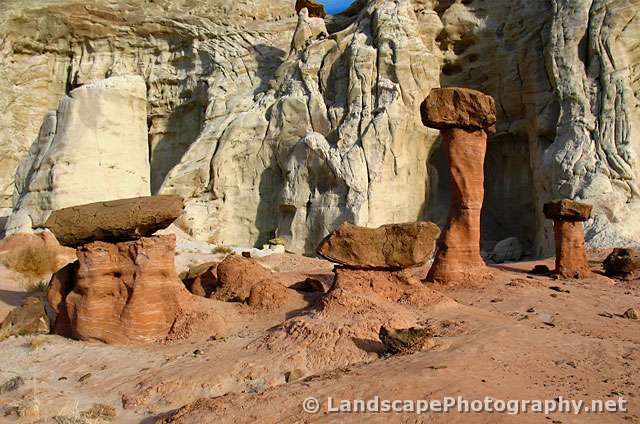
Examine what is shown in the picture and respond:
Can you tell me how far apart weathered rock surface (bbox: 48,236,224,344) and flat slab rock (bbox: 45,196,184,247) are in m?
0.14

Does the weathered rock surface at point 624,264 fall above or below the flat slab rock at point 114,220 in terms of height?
below

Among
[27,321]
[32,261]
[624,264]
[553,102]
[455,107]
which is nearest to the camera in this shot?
[27,321]

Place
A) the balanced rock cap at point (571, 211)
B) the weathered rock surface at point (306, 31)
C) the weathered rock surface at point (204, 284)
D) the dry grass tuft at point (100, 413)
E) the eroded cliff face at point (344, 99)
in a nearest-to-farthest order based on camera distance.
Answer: the dry grass tuft at point (100, 413), the weathered rock surface at point (204, 284), the balanced rock cap at point (571, 211), the eroded cliff face at point (344, 99), the weathered rock surface at point (306, 31)

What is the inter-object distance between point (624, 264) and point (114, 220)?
9243 millimetres

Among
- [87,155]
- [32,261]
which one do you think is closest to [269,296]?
[32,261]

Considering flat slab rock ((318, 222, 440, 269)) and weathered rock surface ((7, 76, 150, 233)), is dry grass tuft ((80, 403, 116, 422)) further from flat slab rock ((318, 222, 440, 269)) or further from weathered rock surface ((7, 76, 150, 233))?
weathered rock surface ((7, 76, 150, 233))

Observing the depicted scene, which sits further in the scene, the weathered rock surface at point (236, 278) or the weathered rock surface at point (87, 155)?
the weathered rock surface at point (87, 155)

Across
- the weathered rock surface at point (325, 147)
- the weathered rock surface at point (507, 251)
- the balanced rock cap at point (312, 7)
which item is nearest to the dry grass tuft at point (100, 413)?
the weathered rock surface at point (325, 147)

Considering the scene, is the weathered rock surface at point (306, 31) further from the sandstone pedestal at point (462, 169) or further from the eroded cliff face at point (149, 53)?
the sandstone pedestal at point (462, 169)

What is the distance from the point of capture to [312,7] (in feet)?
83.5

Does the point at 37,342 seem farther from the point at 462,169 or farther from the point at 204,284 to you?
the point at 462,169

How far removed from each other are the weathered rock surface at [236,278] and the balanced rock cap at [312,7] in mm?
18521

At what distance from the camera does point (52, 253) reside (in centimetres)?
1427

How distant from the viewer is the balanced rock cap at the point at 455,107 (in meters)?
9.90
